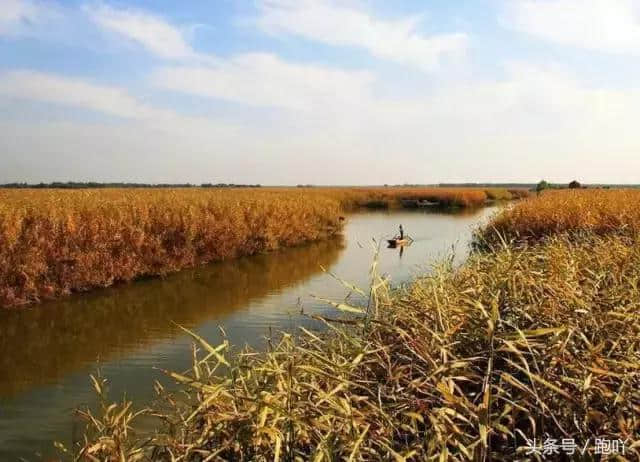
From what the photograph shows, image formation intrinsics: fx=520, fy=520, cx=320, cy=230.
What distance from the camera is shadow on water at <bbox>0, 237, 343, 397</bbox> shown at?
22.7ft

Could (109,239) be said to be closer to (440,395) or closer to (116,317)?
(116,317)

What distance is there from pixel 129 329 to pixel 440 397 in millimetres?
7134

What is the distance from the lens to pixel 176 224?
45.4 ft

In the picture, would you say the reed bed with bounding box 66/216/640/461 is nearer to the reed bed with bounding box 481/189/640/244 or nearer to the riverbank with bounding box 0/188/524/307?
the reed bed with bounding box 481/189/640/244

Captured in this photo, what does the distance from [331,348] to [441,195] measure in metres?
53.9

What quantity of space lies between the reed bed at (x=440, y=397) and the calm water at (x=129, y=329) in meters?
1.44

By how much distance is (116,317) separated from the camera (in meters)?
9.15

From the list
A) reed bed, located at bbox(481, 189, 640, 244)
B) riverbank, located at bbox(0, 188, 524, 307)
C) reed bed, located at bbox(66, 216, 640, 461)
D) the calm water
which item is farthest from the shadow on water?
reed bed, located at bbox(481, 189, 640, 244)

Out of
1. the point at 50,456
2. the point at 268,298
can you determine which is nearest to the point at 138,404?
the point at 50,456

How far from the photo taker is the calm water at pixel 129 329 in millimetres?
5379

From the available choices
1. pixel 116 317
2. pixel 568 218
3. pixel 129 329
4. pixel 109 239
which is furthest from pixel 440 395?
pixel 109 239

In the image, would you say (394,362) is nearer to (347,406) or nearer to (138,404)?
(347,406)

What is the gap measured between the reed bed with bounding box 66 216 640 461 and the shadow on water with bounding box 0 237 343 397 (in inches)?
185

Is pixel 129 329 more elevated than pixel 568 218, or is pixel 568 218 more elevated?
pixel 568 218
